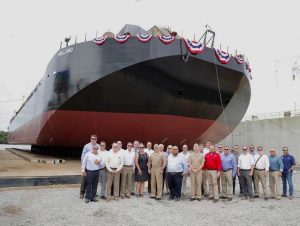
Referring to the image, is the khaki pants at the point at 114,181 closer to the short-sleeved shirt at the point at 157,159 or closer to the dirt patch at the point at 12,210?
the short-sleeved shirt at the point at 157,159

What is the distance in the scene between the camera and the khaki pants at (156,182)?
6.39 m

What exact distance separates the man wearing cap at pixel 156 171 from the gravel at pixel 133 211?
0.86 feet

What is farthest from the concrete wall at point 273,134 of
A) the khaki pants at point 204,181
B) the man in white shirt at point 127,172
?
the man in white shirt at point 127,172

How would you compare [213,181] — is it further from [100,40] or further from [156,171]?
[100,40]

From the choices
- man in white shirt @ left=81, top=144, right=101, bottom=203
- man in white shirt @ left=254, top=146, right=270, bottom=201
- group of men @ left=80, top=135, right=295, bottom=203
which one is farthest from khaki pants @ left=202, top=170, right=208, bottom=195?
man in white shirt @ left=81, top=144, right=101, bottom=203

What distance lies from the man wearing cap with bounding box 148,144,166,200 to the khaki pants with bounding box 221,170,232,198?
1.42m

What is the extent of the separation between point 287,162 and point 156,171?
3.10m

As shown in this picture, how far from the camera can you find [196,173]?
21.6 feet

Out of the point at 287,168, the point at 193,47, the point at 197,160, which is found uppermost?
the point at 193,47

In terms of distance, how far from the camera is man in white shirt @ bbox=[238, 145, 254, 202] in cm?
666

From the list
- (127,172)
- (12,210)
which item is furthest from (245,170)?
(12,210)

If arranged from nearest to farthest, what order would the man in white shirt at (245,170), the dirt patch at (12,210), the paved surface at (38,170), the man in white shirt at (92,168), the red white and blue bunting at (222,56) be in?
the dirt patch at (12,210) < the man in white shirt at (92,168) < the man in white shirt at (245,170) < the paved surface at (38,170) < the red white and blue bunting at (222,56)

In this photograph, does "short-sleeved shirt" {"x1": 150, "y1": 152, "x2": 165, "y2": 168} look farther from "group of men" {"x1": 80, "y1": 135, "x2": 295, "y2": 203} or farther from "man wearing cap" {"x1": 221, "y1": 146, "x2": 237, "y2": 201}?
"man wearing cap" {"x1": 221, "y1": 146, "x2": 237, "y2": 201}

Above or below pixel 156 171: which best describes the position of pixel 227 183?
below
